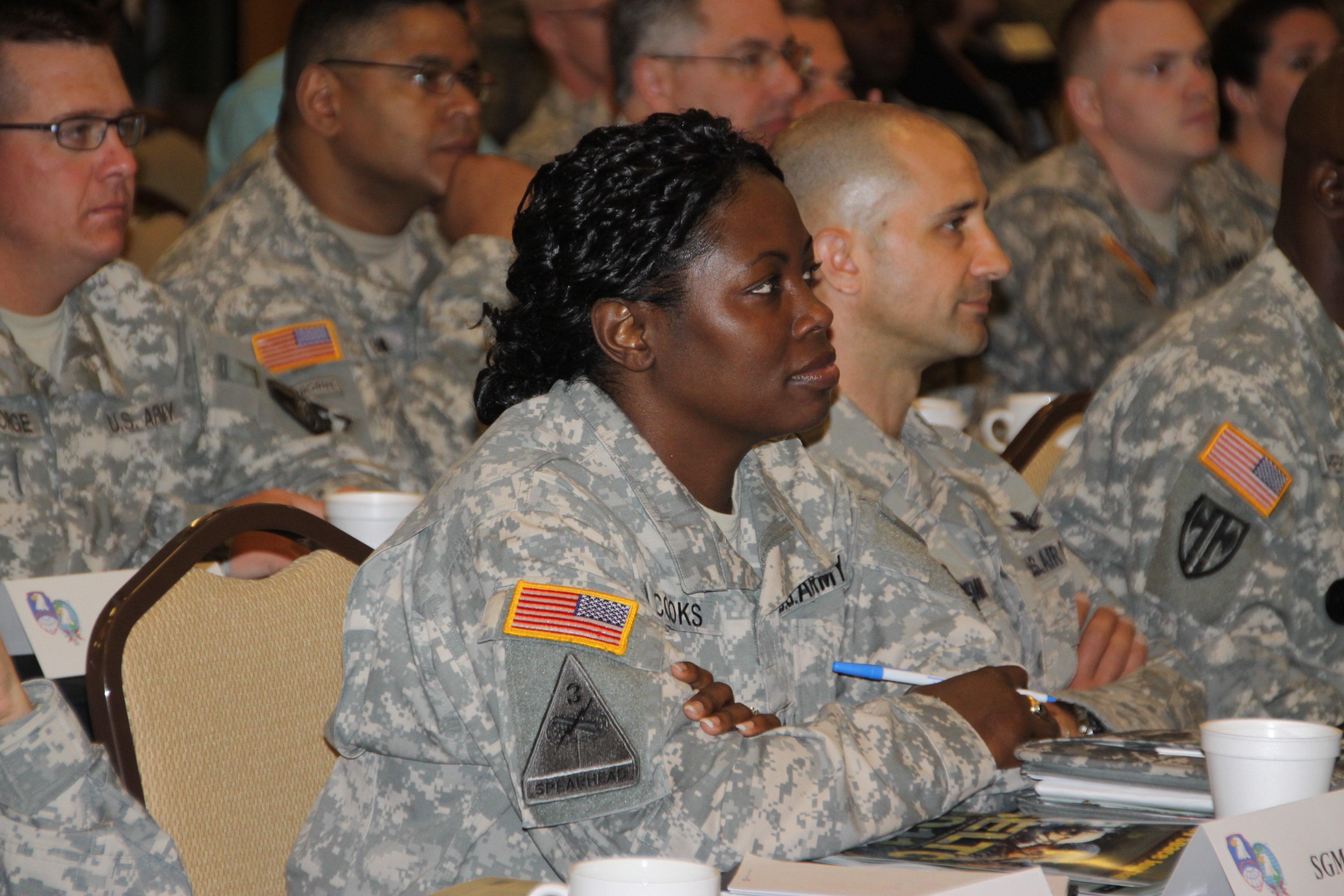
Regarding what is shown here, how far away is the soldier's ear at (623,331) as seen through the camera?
166 cm

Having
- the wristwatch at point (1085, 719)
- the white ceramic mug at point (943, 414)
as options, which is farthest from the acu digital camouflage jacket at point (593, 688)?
the white ceramic mug at point (943, 414)

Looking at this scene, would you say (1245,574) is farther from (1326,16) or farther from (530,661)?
(1326,16)

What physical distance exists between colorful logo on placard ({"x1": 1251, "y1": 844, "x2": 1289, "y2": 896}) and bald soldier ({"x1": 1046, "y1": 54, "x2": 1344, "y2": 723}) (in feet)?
3.73

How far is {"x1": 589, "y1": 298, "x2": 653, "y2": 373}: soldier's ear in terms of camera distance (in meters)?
1.66

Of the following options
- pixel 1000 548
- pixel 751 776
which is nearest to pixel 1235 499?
pixel 1000 548

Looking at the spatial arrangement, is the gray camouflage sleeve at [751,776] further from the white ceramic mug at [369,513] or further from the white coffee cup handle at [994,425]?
the white coffee cup handle at [994,425]

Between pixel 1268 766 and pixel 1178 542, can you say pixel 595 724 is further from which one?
pixel 1178 542

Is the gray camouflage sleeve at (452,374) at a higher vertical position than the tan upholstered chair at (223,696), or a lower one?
lower

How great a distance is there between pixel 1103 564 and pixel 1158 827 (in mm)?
1148

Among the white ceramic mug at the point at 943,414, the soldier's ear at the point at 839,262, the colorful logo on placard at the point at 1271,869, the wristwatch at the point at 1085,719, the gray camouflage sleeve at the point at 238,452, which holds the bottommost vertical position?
the gray camouflage sleeve at the point at 238,452

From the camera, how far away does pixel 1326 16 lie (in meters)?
5.33

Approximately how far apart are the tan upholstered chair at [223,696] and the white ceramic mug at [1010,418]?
1.60m

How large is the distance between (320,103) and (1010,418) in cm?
180

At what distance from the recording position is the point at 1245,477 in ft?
7.55
